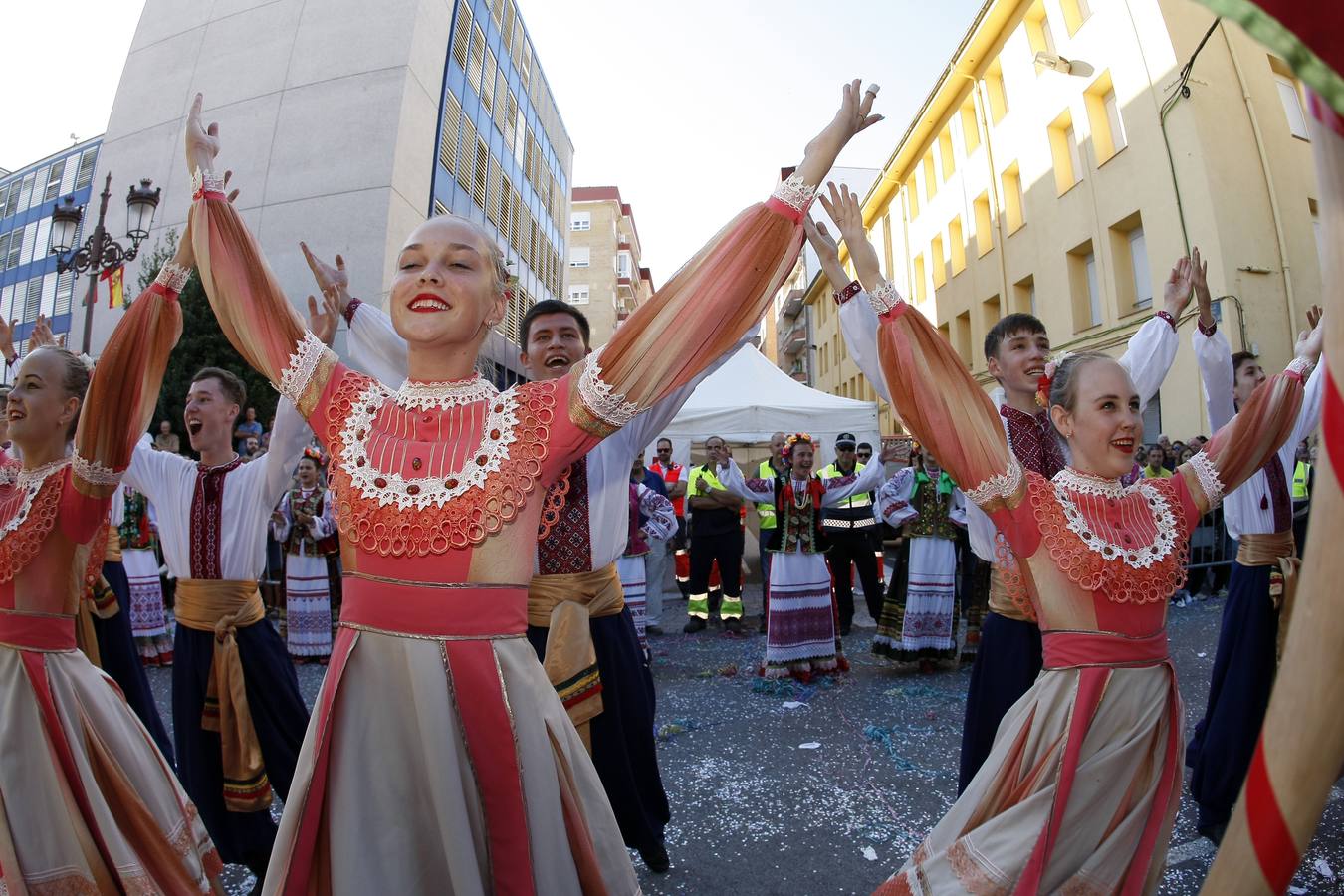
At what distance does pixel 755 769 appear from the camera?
4137 mm

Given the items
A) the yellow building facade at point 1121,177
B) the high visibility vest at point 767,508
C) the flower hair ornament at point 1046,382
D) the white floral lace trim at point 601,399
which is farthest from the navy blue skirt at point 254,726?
the yellow building facade at point 1121,177

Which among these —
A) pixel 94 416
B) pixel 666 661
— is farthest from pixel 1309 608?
pixel 666 661

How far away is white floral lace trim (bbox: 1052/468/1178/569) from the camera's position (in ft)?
6.81

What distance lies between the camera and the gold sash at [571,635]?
2.46m

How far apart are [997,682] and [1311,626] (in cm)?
233

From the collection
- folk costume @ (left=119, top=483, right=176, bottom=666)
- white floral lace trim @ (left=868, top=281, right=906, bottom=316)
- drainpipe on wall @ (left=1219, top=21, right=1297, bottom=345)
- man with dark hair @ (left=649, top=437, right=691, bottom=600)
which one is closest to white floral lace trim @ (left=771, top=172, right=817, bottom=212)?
white floral lace trim @ (left=868, top=281, right=906, bottom=316)

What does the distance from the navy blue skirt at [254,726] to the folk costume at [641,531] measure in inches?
139

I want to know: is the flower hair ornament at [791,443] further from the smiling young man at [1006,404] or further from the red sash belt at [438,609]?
the red sash belt at [438,609]

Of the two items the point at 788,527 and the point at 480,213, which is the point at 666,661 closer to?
the point at 788,527

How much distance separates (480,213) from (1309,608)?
949 inches

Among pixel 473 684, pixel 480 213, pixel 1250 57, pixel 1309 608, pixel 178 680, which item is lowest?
pixel 178 680

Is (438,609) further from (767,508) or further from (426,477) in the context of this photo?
(767,508)

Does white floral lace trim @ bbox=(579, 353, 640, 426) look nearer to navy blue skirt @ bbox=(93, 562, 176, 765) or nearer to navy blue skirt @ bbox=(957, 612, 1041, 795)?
navy blue skirt @ bbox=(957, 612, 1041, 795)

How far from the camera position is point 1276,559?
3.45 m
